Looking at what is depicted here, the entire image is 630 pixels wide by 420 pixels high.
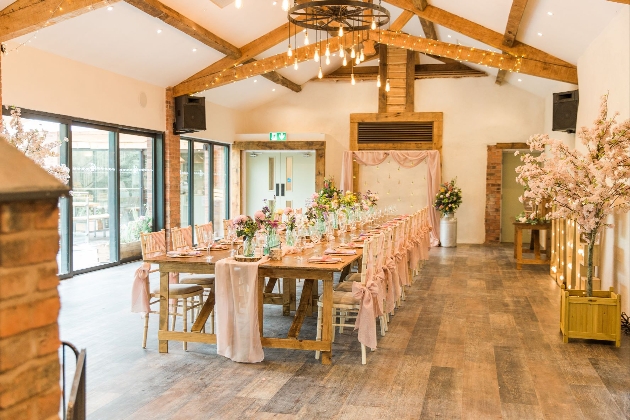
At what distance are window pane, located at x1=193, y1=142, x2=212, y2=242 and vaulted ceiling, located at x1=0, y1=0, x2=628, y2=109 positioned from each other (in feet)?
7.83

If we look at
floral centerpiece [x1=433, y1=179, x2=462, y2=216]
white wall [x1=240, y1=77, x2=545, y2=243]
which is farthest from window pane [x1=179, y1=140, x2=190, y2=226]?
floral centerpiece [x1=433, y1=179, x2=462, y2=216]

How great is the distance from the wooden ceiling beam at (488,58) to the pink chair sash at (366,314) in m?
6.49

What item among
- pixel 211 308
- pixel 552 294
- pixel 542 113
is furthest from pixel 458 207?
pixel 211 308

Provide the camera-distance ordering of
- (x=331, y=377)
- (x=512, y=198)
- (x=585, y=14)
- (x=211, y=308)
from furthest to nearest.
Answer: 1. (x=512, y=198)
2. (x=585, y=14)
3. (x=211, y=308)
4. (x=331, y=377)

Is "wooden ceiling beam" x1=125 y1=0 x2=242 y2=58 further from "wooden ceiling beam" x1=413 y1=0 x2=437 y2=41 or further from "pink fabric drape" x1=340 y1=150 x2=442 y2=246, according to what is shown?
"pink fabric drape" x1=340 y1=150 x2=442 y2=246

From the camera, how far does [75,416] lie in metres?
1.88

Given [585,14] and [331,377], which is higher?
[585,14]

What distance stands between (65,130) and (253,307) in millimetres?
5450

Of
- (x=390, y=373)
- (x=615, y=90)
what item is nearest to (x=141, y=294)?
(x=390, y=373)

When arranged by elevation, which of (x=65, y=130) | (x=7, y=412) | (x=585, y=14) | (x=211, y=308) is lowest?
(x=211, y=308)

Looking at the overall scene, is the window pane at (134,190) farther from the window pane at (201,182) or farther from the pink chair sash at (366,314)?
the pink chair sash at (366,314)

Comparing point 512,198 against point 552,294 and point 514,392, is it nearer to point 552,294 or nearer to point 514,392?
point 552,294

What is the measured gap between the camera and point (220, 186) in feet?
50.0

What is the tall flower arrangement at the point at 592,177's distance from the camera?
5.82m
